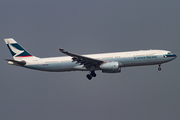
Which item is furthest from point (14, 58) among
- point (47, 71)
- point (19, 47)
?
point (47, 71)

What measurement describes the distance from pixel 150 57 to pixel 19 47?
83.9 ft

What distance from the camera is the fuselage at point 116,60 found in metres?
48.3

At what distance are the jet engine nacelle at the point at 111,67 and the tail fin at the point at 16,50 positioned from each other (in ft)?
48.7

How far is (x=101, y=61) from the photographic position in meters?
47.8

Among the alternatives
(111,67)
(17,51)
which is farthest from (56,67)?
(111,67)

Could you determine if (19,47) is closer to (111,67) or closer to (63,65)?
(63,65)

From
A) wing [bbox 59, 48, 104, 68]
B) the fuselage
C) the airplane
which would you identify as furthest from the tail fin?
wing [bbox 59, 48, 104, 68]

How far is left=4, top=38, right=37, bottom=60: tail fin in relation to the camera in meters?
53.4

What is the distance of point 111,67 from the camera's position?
1841 inches

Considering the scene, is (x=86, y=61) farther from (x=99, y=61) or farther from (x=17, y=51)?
(x=17, y=51)

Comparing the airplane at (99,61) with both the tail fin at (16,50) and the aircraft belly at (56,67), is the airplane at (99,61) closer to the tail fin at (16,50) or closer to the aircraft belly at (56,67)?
the aircraft belly at (56,67)

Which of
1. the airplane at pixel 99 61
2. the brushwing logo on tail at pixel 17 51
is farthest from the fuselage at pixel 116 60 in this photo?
the brushwing logo on tail at pixel 17 51

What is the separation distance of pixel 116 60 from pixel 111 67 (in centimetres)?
224

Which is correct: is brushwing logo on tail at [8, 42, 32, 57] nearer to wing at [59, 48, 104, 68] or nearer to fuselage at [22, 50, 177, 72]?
fuselage at [22, 50, 177, 72]
